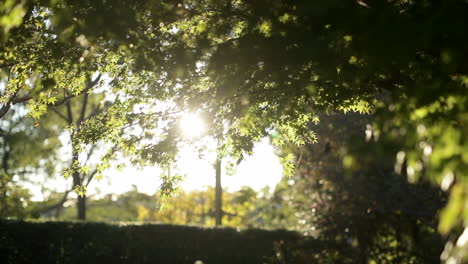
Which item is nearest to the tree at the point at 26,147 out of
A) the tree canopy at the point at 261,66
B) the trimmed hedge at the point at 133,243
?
the trimmed hedge at the point at 133,243

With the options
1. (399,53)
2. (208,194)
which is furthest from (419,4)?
(208,194)

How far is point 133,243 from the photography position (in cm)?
2003

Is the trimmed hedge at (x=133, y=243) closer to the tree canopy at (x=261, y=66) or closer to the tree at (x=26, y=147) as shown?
the tree canopy at (x=261, y=66)

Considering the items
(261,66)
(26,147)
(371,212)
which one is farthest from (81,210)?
(261,66)

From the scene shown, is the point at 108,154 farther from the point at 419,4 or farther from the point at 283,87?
the point at 419,4

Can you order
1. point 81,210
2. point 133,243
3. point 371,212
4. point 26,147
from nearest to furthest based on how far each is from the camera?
point 371,212, point 133,243, point 81,210, point 26,147

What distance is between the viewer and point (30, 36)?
8.66 metres

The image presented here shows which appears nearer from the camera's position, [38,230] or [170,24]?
[170,24]

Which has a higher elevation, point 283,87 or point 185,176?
point 283,87

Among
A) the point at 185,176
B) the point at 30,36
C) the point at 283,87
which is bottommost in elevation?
the point at 185,176

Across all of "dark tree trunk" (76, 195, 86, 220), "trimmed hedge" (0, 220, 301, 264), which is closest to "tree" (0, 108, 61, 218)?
"dark tree trunk" (76, 195, 86, 220)

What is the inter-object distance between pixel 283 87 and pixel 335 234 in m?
12.7

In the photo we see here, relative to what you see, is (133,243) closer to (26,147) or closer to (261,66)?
(261,66)

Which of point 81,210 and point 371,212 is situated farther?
point 81,210
